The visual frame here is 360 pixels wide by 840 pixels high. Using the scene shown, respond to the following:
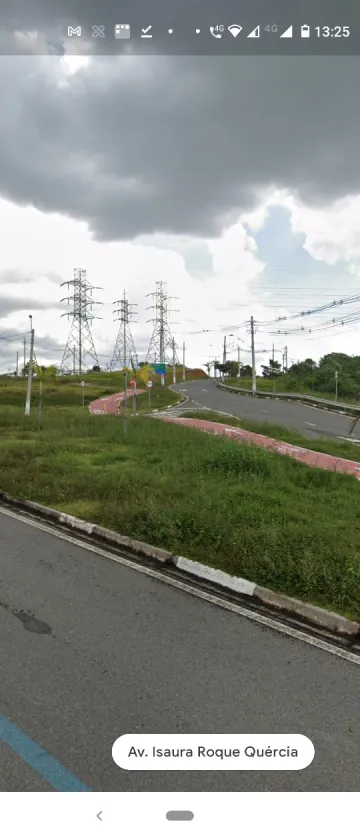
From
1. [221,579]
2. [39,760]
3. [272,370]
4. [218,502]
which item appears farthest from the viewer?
[272,370]

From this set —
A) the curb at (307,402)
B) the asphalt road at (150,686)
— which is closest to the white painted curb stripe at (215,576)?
the asphalt road at (150,686)

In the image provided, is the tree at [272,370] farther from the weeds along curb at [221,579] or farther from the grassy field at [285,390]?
the weeds along curb at [221,579]

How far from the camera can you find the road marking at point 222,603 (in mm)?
3659

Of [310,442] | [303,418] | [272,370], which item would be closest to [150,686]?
[310,442]

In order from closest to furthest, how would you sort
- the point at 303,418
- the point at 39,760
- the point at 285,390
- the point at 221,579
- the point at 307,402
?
the point at 39,760
the point at 221,579
the point at 303,418
the point at 307,402
the point at 285,390

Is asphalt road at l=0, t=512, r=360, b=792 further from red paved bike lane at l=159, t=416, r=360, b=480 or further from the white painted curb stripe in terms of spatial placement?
red paved bike lane at l=159, t=416, r=360, b=480

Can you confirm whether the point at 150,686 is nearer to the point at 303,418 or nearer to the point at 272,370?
the point at 303,418

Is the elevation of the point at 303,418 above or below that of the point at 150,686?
→ above

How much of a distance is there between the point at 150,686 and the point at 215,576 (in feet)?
6.24

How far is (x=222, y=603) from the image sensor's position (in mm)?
4391

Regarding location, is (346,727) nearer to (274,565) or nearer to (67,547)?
(274,565)

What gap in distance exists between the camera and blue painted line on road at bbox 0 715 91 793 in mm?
2289

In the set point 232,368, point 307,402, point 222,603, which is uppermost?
point 232,368

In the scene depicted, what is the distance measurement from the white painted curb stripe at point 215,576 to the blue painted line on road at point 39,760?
2.56m
